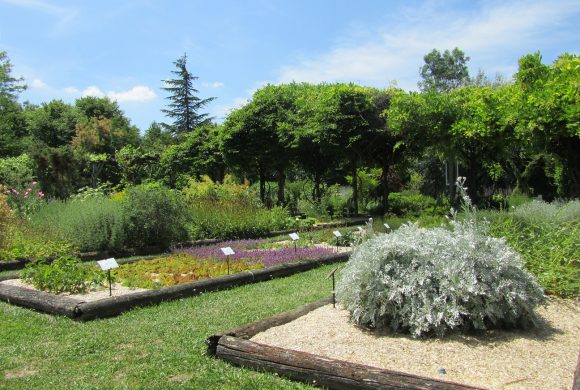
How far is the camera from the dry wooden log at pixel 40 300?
18.5 feet

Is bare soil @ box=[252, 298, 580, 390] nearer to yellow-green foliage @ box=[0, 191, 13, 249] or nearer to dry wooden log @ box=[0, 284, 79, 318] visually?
dry wooden log @ box=[0, 284, 79, 318]

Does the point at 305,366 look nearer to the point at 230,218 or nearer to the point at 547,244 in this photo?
the point at 547,244

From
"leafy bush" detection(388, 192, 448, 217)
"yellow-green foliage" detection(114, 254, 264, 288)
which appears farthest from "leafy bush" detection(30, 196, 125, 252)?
"leafy bush" detection(388, 192, 448, 217)

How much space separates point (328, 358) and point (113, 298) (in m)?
3.23

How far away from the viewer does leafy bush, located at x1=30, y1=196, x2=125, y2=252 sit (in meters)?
10.4

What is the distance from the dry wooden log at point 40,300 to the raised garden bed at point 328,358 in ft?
7.43

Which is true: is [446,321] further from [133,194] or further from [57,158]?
[57,158]

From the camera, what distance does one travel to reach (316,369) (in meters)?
3.60

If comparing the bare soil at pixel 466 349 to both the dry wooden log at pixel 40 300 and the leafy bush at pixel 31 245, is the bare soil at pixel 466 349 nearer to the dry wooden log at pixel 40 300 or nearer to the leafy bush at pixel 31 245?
the dry wooden log at pixel 40 300

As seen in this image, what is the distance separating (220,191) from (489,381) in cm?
1277

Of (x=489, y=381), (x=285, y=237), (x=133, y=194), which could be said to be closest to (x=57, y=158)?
(x=133, y=194)

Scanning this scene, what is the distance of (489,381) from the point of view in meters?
3.39

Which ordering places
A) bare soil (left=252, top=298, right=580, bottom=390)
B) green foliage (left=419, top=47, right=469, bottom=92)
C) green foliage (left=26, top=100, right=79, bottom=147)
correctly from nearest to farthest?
bare soil (left=252, top=298, right=580, bottom=390)
green foliage (left=26, top=100, right=79, bottom=147)
green foliage (left=419, top=47, right=469, bottom=92)

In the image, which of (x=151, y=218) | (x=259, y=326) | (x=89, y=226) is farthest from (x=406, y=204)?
(x=259, y=326)
